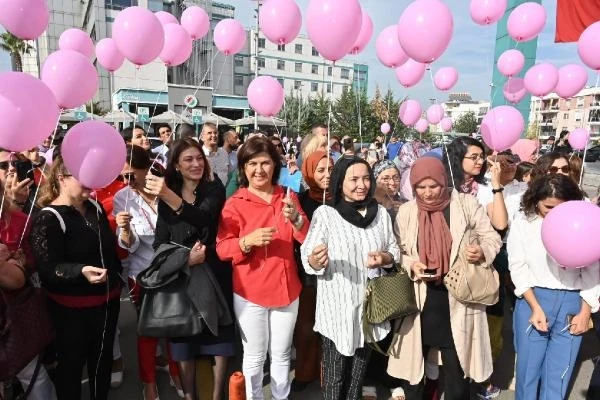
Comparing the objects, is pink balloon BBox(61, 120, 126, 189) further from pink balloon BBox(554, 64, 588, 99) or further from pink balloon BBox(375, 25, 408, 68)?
pink balloon BBox(554, 64, 588, 99)

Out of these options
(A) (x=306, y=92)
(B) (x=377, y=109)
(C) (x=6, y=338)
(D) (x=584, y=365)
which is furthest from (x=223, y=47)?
(A) (x=306, y=92)

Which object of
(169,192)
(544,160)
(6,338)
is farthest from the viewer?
(544,160)

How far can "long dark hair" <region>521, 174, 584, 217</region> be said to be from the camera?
2316mm

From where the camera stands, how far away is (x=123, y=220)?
95.0 inches

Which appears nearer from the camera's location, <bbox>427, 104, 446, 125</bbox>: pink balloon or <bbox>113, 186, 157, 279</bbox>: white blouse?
<bbox>113, 186, 157, 279</bbox>: white blouse

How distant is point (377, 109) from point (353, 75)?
99.5 ft

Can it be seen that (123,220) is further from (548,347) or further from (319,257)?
(548,347)

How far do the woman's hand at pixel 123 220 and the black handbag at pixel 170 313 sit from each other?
1.36 feet

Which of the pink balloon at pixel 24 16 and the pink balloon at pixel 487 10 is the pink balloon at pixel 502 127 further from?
the pink balloon at pixel 24 16

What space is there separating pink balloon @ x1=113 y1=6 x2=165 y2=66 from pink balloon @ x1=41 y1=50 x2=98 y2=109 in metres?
0.68

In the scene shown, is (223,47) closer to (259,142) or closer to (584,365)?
(259,142)

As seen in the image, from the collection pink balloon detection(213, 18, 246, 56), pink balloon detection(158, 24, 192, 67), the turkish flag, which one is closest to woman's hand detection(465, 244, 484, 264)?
pink balloon detection(158, 24, 192, 67)

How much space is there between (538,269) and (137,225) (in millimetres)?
2482

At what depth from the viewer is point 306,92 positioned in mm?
56219
